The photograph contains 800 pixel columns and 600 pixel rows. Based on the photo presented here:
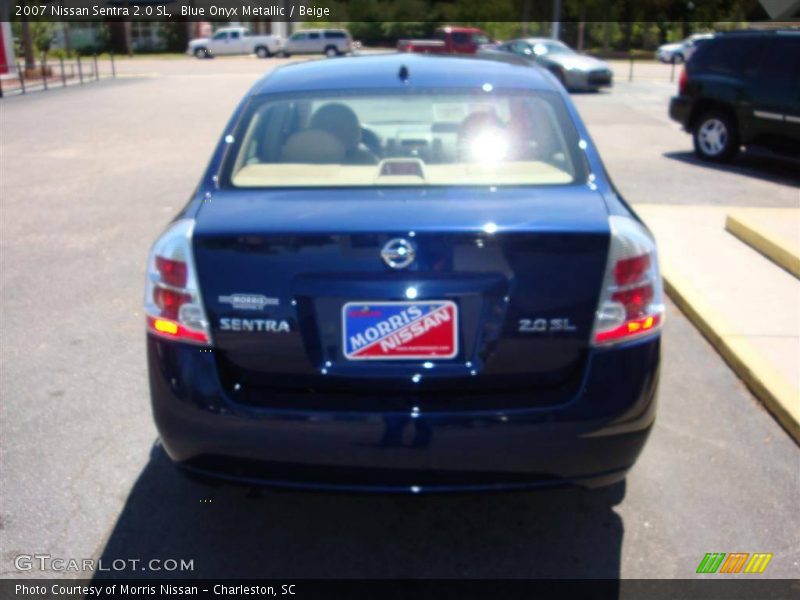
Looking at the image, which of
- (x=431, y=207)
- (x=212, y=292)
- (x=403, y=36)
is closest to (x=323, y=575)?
(x=212, y=292)

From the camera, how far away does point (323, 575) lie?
122 inches

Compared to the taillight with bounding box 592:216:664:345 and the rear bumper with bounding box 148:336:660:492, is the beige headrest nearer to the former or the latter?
the rear bumper with bounding box 148:336:660:492

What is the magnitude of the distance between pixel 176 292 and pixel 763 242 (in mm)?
5558

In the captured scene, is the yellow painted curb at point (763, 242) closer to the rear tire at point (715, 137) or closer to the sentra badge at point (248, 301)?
the rear tire at point (715, 137)

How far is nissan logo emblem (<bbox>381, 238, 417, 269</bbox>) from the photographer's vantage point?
2.72m

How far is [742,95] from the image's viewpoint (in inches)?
451

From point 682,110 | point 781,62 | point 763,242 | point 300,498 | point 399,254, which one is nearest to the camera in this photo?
point 399,254

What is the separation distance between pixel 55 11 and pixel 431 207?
48391 millimetres

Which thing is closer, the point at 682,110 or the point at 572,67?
the point at 682,110

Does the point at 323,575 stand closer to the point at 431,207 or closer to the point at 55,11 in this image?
the point at 431,207

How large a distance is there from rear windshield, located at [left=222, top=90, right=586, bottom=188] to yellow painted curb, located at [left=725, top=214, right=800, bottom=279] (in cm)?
339

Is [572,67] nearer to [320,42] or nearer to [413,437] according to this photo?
[413,437]
